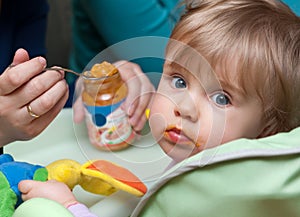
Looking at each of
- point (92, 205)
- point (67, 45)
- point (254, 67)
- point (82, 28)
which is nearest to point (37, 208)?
point (92, 205)

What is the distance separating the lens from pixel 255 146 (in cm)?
49

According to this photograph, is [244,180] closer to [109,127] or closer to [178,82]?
[178,82]

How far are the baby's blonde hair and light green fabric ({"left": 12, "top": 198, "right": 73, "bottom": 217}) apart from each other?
22cm

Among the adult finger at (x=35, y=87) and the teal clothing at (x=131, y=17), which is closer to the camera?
the adult finger at (x=35, y=87)

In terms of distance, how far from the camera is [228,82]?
56cm

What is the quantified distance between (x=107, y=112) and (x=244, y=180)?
27 cm

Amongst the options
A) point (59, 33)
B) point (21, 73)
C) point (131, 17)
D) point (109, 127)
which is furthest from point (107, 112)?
point (59, 33)

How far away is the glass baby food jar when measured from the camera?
668 millimetres

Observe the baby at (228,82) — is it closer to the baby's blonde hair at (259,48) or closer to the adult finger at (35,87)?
the baby's blonde hair at (259,48)

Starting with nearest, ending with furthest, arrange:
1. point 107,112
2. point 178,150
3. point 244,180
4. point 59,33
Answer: point 244,180
point 178,150
point 107,112
point 59,33

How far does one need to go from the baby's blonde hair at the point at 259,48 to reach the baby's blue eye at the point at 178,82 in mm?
37

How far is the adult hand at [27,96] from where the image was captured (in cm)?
59

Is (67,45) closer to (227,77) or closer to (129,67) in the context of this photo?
(129,67)

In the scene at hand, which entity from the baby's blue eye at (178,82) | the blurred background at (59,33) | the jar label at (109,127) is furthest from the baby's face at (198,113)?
the blurred background at (59,33)
